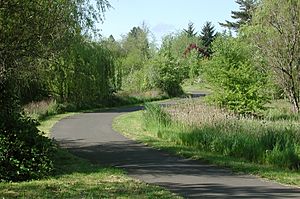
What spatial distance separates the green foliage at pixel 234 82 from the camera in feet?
78.4

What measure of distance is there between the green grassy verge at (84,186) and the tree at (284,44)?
57.9ft

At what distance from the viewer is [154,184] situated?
10125 mm

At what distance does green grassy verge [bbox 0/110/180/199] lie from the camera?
29.3 feet

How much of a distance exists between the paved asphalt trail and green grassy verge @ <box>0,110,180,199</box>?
0.54m

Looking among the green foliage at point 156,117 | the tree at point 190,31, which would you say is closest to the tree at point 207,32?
the tree at point 190,31

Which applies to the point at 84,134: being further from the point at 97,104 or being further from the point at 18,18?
the point at 97,104

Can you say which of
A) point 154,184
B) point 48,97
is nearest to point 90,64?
point 48,97

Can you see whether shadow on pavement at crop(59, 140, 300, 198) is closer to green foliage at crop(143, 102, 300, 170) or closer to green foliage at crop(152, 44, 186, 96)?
green foliage at crop(143, 102, 300, 170)

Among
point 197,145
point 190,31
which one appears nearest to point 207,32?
point 190,31

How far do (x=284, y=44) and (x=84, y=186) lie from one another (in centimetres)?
1998

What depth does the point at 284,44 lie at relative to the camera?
26.7 m

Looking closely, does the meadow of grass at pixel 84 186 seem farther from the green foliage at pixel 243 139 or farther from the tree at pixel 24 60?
the green foliage at pixel 243 139

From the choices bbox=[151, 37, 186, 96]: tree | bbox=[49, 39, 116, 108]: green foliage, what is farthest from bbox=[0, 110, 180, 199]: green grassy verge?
Answer: bbox=[151, 37, 186, 96]: tree

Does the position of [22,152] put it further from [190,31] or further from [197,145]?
[190,31]
